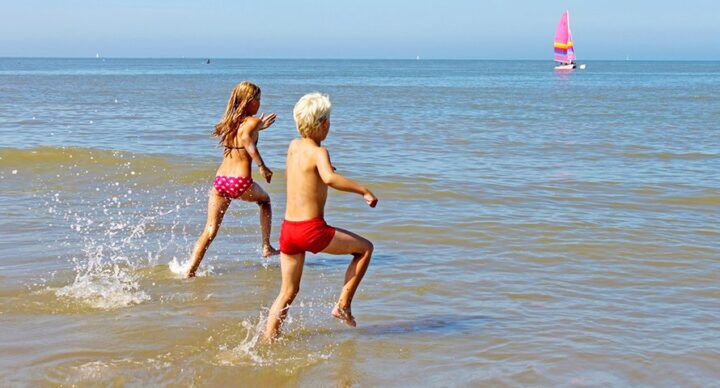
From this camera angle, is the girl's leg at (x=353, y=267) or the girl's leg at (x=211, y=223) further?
the girl's leg at (x=211, y=223)

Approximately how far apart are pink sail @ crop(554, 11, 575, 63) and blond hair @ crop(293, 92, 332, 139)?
240ft

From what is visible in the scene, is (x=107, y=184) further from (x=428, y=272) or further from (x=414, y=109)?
(x=414, y=109)

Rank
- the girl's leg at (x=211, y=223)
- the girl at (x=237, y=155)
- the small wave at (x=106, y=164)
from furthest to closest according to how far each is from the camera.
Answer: the small wave at (x=106, y=164)
the girl's leg at (x=211, y=223)
the girl at (x=237, y=155)

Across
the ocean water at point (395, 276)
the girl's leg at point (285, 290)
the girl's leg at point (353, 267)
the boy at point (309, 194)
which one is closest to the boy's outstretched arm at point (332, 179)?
the boy at point (309, 194)

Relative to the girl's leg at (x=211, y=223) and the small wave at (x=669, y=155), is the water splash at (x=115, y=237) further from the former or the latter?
the small wave at (x=669, y=155)

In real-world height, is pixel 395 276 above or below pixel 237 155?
below

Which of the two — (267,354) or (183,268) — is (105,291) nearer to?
(183,268)

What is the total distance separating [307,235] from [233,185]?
2139 mm

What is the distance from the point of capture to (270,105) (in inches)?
1412

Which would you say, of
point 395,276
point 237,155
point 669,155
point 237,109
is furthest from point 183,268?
point 669,155

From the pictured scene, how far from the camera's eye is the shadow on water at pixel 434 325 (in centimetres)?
570

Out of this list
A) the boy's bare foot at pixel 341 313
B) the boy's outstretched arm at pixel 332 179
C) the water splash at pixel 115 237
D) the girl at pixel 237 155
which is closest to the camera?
the boy's outstretched arm at pixel 332 179

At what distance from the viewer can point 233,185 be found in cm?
699

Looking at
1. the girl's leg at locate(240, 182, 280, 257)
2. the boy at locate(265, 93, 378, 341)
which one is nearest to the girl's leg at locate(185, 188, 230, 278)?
the girl's leg at locate(240, 182, 280, 257)
